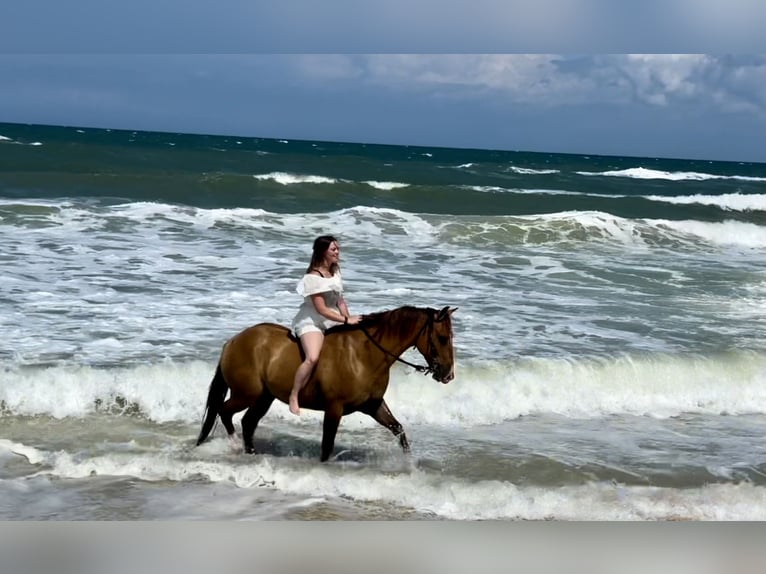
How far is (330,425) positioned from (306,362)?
267mm

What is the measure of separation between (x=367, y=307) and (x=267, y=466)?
6.11 feet

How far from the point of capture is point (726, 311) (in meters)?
5.57

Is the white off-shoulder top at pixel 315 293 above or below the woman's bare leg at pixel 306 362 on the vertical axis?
above

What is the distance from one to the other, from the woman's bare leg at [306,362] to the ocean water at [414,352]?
373mm

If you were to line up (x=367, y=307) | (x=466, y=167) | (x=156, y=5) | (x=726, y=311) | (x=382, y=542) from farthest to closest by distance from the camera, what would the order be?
(x=466, y=167) < (x=726, y=311) < (x=367, y=307) < (x=156, y=5) < (x=382, y=542)

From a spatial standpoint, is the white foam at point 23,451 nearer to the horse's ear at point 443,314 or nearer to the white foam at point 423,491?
the white foam at point 423,491

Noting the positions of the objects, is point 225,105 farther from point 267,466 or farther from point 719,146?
point 719,146

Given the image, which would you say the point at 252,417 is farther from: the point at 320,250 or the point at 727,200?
the point at 727,200

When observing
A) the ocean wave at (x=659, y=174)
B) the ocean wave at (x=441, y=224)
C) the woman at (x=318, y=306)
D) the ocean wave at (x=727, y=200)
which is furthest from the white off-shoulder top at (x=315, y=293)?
the ocean wave at (x=727, y=200)

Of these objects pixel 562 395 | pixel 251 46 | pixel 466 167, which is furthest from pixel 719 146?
pixel 466 167

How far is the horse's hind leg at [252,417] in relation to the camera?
10.5 feet

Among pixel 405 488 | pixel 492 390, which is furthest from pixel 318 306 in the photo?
pixel 492 390

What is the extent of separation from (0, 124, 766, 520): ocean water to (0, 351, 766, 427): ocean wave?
0.01 metres

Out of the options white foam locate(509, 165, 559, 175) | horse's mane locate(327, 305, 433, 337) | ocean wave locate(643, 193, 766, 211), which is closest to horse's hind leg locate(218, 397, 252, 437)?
horse's mane locate(327, 305, 433, 337)
